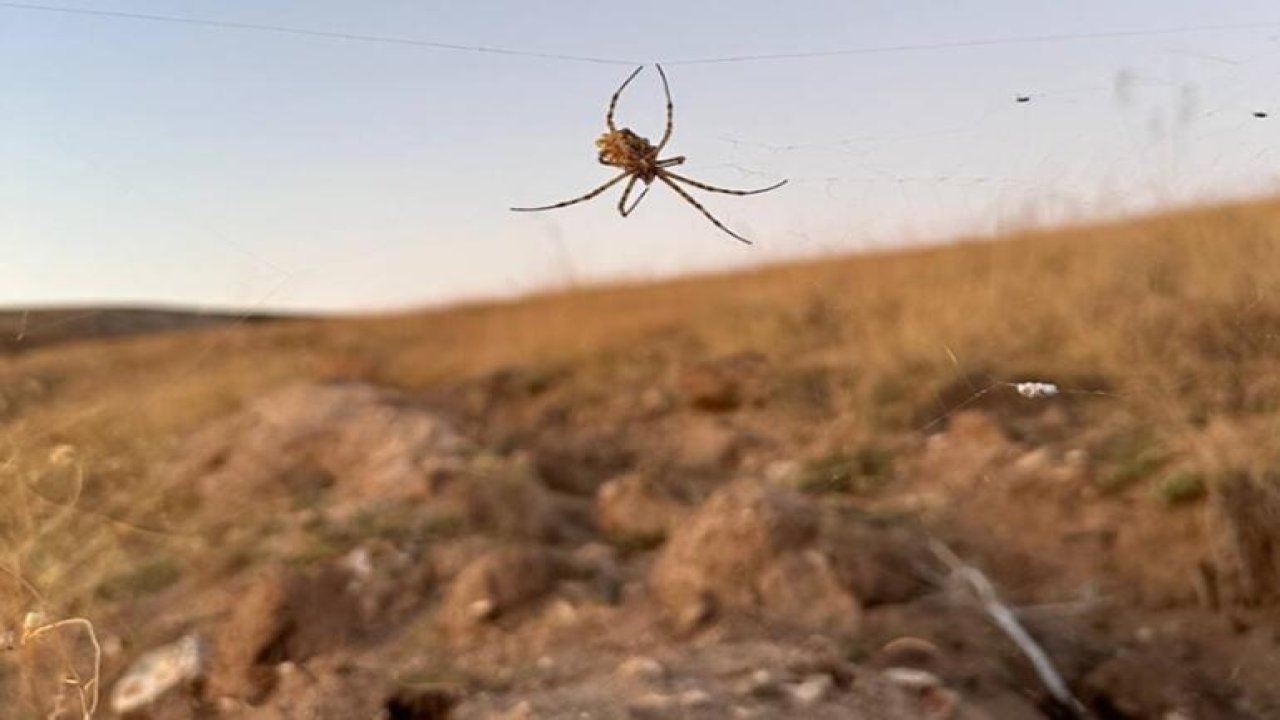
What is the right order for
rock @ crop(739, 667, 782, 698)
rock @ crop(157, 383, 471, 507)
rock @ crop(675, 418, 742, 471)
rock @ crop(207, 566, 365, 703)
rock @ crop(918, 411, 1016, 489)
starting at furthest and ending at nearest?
rock @ crop(675, 418, 742, 471) < rock @ crop(157, 383, 471, 507) < rock @ crop(918, 411, 1016, 489) < rock @ crop(207, 566, 365, 703) < rock @ crop(739, 667, 782, 698)

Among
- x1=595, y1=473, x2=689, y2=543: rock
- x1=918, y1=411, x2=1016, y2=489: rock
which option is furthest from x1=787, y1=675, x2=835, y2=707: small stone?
x1=918, y1=411, x2=1016, y2=489: rock

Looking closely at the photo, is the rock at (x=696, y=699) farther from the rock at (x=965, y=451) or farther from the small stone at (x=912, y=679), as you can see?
the rock at (x=965, y=451)

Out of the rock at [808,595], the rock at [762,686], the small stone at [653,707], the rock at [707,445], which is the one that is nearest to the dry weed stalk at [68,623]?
the small stone at [653,707]

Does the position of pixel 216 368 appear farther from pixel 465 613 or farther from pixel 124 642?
pixel 465 613

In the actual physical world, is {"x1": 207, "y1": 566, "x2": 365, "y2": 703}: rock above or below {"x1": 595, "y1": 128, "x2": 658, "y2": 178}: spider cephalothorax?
below

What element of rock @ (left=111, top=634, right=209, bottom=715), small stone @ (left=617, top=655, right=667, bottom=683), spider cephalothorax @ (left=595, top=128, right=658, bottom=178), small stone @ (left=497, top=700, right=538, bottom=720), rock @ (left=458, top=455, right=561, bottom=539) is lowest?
rock @ (left=111, top=634, right=209, bottom=715)

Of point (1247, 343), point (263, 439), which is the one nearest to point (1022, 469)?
point (1247, 343)

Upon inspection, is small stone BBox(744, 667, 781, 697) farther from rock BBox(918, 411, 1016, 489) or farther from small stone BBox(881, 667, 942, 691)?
rock BBox(918, 411, 1016, 489)
